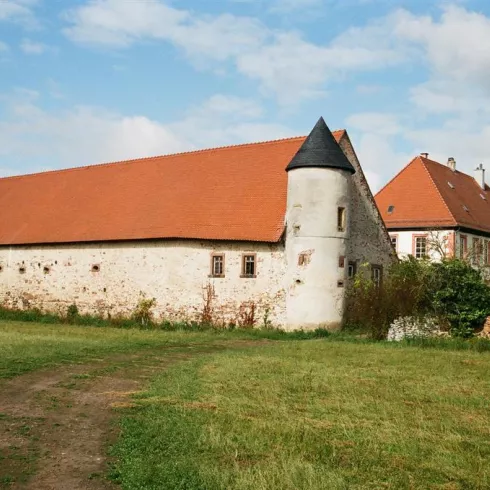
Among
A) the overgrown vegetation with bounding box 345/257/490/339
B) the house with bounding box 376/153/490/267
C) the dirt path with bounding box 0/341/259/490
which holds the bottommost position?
the dirt path with bounding box 0/341/259/490

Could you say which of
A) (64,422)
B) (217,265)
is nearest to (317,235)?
(217,265)

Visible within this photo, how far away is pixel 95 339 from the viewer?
20.1 meters

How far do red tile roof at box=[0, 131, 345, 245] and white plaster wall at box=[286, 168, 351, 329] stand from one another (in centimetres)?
96

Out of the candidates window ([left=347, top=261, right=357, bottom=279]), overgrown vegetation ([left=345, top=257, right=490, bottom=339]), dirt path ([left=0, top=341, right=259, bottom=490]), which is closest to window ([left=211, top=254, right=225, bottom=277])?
window ([left=347, top=261, right=357, bottom=279])

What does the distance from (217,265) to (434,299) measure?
8.41 metres

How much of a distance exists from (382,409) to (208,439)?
319 centimetres

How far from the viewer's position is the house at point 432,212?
115ft

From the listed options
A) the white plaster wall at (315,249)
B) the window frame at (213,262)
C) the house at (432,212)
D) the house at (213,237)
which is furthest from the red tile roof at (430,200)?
the window frame at (213,262)

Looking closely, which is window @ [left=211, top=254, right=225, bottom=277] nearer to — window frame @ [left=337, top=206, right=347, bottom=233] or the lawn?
the lawn

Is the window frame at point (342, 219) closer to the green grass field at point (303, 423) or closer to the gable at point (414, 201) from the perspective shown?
the green grass field at point (303, 423)

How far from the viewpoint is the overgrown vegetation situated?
21.8 meters

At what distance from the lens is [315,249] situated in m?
24.9

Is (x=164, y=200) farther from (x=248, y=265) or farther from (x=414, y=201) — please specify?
(x=414, y=201)

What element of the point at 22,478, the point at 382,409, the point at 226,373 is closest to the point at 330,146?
the point at 226,373
